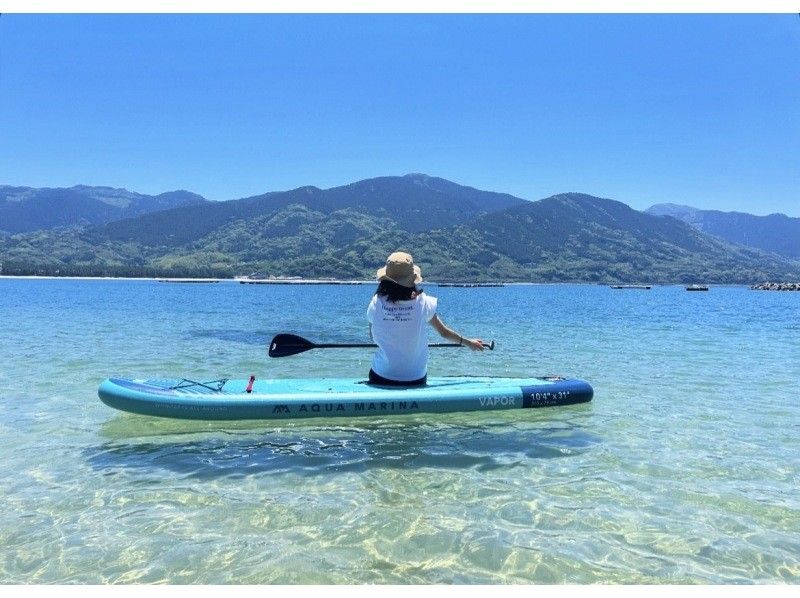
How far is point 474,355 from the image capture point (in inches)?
758

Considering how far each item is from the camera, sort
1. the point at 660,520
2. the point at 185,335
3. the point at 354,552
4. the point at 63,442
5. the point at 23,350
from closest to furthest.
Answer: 1. the point at 354,552
2. the point at 660,520
3. the point at 63,442
4. the point at 23,350
5. the point at 185,335

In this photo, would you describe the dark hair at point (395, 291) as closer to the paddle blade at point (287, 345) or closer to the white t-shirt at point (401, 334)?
the white t-shirt at point (401, 334)

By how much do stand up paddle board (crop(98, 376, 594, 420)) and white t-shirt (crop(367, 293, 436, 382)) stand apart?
280 mm

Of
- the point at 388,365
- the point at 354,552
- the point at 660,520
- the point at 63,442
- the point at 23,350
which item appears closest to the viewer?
the point at 354,552

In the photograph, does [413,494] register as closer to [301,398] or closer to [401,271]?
[401,271]

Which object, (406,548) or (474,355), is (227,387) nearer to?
(406,548)

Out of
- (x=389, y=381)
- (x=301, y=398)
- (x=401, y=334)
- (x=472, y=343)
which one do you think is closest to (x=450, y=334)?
(x=472, y=343)

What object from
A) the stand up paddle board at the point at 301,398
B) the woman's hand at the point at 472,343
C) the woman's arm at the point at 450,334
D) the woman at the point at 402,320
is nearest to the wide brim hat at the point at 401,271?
the woman at the point at 402,320

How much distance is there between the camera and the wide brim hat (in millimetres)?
7957

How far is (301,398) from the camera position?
28.8 ft

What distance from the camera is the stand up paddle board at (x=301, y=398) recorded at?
870cm

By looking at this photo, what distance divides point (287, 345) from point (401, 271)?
3.72m
